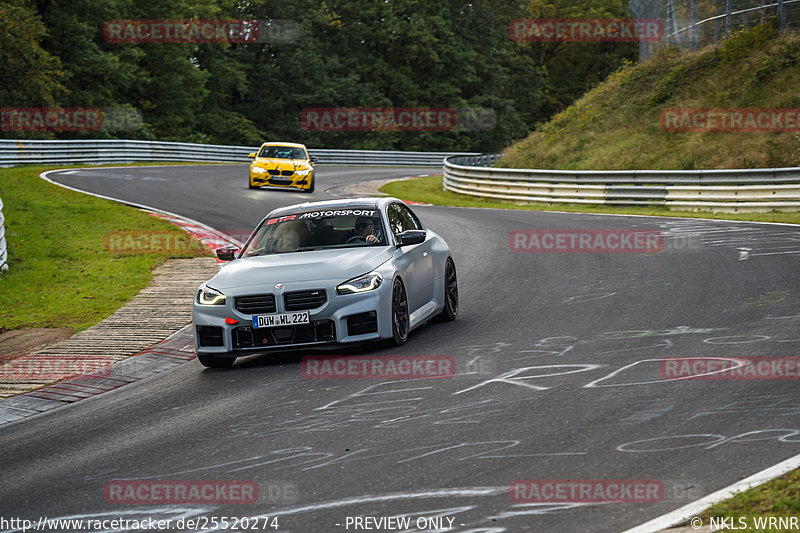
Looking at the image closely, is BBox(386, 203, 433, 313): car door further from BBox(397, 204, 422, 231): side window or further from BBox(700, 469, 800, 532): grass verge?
BBox(700, 469, 800, 532): grass verge

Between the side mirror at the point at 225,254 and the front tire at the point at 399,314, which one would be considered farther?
the side mirror at the point at 225,254

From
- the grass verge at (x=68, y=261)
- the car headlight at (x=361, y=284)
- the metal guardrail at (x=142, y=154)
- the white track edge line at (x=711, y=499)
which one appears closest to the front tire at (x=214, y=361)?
the car headlight at (x=361, y=284)

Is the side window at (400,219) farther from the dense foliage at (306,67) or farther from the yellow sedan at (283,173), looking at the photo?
the dense foliage at (306,67)

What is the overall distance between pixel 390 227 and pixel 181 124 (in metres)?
54.4

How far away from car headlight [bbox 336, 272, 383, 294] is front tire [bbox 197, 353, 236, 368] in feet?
4.34

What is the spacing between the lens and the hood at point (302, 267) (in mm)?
9383

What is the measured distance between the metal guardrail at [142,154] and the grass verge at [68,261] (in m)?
13.4

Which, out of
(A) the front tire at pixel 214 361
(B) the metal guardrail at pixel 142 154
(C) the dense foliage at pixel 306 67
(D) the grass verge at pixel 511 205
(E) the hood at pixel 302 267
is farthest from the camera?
(C) the dense foliage at pixel 306 67

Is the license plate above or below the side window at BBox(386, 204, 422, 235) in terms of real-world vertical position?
below

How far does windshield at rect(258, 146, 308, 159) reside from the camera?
104ft

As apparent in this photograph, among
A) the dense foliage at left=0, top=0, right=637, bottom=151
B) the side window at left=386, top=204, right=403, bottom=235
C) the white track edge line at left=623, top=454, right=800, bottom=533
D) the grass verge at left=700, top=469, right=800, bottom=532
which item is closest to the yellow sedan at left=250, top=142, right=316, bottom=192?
the dense foliage at left=0, top=0, right=637, bottom=151

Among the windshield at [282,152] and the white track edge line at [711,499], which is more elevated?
the windshield at [282,152]

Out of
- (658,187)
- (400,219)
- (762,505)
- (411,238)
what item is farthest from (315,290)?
(658,187)

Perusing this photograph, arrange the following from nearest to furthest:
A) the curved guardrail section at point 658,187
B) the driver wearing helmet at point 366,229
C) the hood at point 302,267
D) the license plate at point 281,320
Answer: the license plate at point 281,320
the hood at point 302,267
the driver wearing helmet at point 366,229
the curved guardrail section at point 658,187
